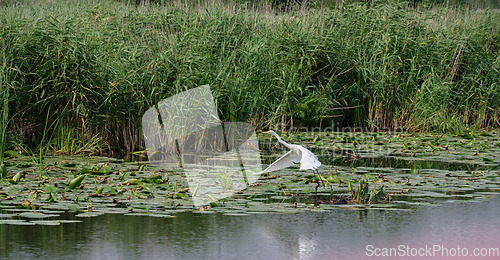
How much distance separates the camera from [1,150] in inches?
291

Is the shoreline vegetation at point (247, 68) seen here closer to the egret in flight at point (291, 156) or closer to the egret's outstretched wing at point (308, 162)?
the egret in flight at point (291, 156)

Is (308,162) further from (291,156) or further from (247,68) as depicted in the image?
(247,68)

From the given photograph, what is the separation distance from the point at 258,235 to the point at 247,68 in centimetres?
554

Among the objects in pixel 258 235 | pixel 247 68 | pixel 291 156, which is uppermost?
pixel 247 68

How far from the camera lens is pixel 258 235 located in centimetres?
471

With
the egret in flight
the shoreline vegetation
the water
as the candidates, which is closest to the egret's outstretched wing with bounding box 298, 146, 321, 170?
the egret in flight

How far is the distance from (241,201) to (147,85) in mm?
3692

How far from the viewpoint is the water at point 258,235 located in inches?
166

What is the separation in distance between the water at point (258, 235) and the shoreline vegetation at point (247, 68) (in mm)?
3444

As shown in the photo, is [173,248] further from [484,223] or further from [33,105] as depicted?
[33,105]

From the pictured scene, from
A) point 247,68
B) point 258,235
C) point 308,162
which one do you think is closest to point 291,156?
point 308,162

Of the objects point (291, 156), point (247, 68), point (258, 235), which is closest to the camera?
point (258, 235)

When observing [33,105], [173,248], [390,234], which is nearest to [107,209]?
[173,248]

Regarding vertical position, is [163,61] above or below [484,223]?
above
